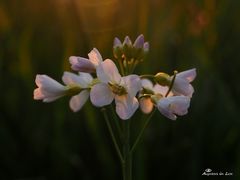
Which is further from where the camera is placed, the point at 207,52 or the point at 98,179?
the point at 207,52

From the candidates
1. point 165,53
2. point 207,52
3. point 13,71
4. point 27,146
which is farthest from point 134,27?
point 27,146

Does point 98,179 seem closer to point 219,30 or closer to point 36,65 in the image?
point 36,65

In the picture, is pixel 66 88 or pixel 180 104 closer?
pixel 180 104

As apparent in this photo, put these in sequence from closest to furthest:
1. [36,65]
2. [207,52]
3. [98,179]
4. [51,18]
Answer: [98,179] < [207,52] < [36,65] < [51,18]

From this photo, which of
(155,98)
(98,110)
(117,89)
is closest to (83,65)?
(117,89)

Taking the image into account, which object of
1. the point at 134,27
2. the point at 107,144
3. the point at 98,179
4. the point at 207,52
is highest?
the point at 134,27

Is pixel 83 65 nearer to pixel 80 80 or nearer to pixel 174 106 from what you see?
pixel 80 80

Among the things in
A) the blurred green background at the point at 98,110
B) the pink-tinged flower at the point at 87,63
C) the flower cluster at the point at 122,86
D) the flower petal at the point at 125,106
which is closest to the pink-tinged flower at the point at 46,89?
the flower cluster at the point at 122,86
